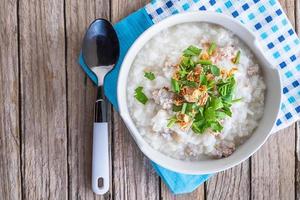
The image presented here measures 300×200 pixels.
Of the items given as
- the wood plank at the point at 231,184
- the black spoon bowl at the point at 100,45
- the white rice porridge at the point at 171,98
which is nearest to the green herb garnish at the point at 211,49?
the white rice porridge at the point at 171,98

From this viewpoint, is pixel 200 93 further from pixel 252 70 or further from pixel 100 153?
pixel 100 153

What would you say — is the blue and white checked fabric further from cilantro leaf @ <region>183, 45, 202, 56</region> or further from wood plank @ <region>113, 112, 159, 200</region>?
cilantro leaf @ <region>183, 45, 202, 56</region>

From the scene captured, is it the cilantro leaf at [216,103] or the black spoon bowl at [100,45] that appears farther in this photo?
the black spoon bowl at [100,45]

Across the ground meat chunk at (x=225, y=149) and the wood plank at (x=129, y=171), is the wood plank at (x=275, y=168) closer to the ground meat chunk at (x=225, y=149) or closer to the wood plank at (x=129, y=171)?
the ground meat chunk at (x=225, y=149)

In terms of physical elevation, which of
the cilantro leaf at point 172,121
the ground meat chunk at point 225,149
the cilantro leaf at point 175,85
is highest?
the cilantro leaf at point 175,85

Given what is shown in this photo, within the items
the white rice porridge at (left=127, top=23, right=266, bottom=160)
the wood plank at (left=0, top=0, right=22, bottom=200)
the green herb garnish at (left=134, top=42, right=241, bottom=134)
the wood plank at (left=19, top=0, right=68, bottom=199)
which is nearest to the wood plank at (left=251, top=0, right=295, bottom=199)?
the white rice porridge at (left=127, top=23, right=266, bottom=160)

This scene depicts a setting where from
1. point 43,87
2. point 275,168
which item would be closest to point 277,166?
point 275,168

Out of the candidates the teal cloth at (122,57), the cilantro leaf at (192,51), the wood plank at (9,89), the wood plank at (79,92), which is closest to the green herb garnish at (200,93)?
the cilantro leaf at (192,51)

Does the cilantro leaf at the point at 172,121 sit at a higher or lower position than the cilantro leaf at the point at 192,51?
lower

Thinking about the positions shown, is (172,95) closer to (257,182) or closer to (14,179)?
(257,182)
